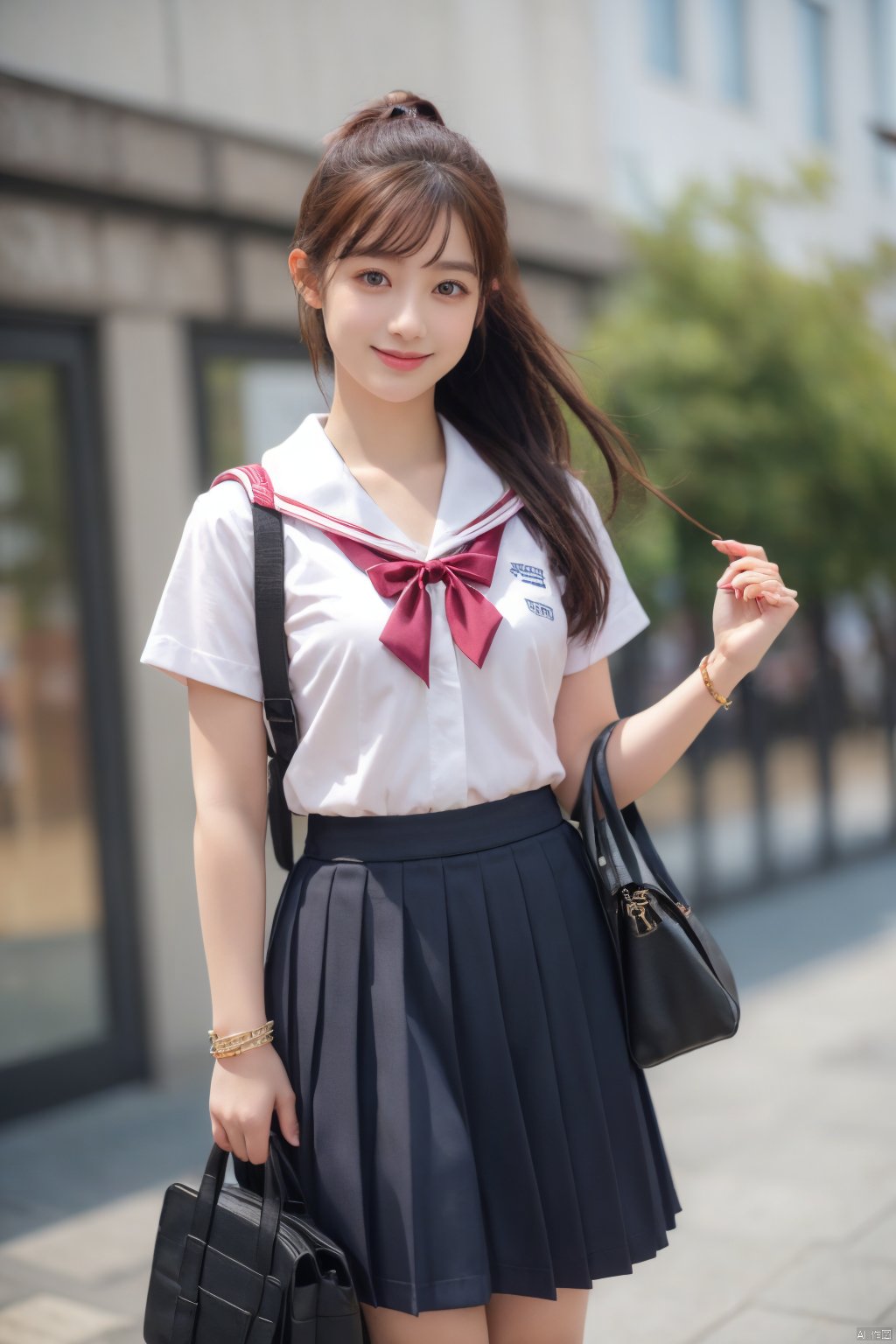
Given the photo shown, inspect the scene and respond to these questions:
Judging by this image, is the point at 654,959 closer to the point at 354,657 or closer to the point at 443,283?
the point at 354,657

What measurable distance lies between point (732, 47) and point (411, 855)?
6.94 metres

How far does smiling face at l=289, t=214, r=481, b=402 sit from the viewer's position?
1.76 m

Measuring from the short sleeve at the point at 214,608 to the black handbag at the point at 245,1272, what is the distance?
58 cm

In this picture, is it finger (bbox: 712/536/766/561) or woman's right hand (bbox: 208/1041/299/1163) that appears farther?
finger (bbox: 712/536/766/561)

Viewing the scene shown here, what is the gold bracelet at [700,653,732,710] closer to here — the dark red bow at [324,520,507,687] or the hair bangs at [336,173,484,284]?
the dark red bow at [324,520,507,687]

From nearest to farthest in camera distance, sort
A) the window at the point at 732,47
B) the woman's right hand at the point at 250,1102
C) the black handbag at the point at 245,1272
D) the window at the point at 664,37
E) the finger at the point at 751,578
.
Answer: the black handbag at the point at 245,1272 → the woman's right hand at the point at 250,1102 → the finger at the point at 751,578 → the window at the point at 664,37 → the window at the point at 732,47

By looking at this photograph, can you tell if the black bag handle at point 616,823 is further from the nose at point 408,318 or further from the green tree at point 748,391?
the green tree at point 748,391

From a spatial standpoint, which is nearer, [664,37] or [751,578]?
[751,578]

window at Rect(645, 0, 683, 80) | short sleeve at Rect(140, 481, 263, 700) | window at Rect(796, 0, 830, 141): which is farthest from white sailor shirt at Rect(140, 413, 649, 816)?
window at Rect(796, 0, 830, 141)

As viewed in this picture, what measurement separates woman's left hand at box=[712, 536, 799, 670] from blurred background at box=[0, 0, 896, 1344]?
0.39 m

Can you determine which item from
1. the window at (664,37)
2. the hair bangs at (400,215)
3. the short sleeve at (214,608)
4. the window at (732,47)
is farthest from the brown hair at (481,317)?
the window at (732,47)

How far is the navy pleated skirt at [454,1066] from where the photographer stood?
67.4 inches

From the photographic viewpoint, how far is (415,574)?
5.92 feet

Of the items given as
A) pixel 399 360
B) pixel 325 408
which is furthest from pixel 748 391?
pixel 399 360
